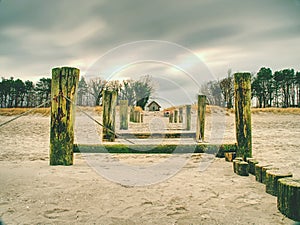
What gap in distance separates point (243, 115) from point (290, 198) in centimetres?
287

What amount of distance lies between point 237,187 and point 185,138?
6.36 m

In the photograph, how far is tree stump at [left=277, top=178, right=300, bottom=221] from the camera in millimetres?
2578

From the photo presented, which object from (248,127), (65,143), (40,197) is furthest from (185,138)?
(40,197)

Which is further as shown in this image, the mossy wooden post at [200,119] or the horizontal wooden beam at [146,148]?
the mossy wooden post at [200,119]

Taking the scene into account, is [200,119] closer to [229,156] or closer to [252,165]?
[229,156]

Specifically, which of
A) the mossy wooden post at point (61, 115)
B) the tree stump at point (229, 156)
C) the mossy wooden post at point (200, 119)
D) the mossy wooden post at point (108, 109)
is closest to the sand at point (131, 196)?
the mossy wooden post at point (61, 115)

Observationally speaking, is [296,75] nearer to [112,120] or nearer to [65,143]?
[112,120]

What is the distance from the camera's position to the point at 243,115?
5.34 m

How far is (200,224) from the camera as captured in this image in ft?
8.39

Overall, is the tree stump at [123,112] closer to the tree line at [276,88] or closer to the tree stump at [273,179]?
the tree stump at [273,179]

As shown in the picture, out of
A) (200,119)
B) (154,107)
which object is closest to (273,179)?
(200,119)

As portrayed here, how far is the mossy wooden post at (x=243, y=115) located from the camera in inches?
208

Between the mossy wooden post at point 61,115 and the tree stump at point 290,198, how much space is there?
3657mm

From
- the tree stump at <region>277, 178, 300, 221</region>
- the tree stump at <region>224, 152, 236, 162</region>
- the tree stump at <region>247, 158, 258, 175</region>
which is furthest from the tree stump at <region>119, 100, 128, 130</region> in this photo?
the tree stump at <region>277, 178, 300, 221</region>
